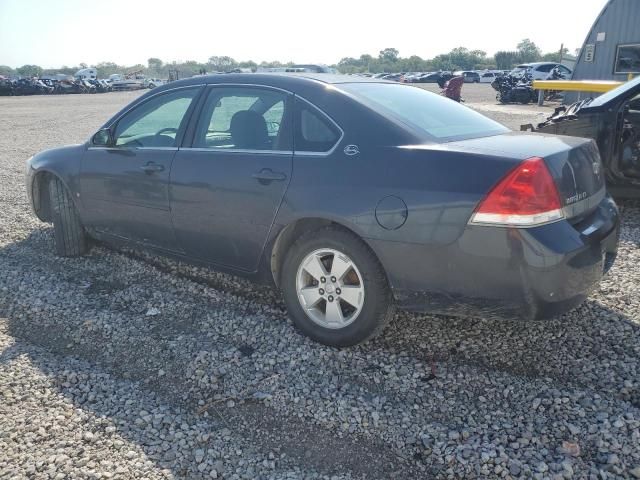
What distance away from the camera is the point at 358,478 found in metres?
2.40

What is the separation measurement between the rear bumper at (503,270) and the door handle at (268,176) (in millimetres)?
768

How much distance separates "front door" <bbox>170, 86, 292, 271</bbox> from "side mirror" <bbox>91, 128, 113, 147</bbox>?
0.91 metres

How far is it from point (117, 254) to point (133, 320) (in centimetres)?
154

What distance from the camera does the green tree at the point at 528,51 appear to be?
305 ft

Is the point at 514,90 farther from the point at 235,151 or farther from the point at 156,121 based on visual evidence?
the point at 235,151

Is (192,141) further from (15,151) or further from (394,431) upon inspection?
(15,151)

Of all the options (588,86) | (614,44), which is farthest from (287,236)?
(614,44)

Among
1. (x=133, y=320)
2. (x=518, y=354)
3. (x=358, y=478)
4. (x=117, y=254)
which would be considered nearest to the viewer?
(x=358, y=478)

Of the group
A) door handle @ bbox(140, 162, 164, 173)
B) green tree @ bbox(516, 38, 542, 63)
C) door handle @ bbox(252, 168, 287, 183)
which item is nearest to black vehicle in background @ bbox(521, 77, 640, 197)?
door handle @ bbox(252, 168, 287, 183)

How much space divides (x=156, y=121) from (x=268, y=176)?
58.2 inches

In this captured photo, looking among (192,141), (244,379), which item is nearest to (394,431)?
(244,379)

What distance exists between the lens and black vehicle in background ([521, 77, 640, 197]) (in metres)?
5.80

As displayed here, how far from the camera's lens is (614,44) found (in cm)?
2000

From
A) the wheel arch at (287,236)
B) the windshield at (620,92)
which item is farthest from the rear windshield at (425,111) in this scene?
the windshield at (620,92)
